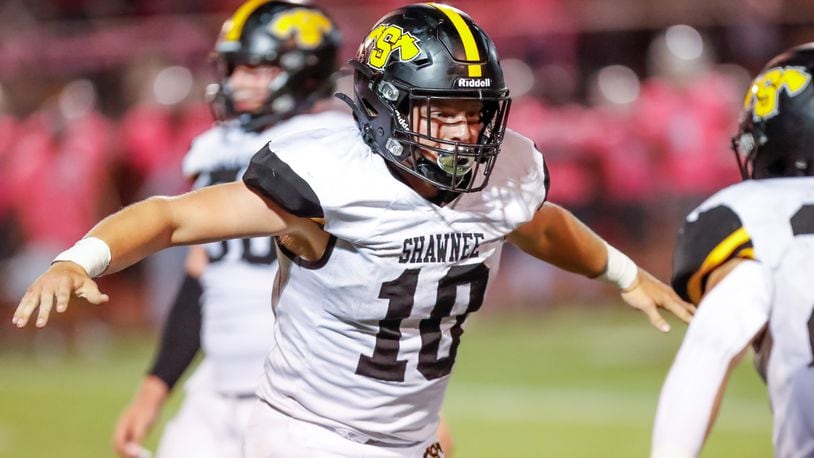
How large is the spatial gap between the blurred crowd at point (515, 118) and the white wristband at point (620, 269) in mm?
7520

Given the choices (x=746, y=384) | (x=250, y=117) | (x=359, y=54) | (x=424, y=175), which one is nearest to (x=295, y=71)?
(x=250, y=117)

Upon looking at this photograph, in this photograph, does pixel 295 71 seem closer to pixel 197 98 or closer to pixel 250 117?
pixel 250 117

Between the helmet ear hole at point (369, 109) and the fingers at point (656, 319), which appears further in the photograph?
the fingers at point (656, 319)

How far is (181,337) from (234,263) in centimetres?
32

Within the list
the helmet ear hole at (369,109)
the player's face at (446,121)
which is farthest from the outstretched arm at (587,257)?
the helmet ear hole at (369,109)

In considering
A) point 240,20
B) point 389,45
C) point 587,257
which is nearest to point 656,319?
point 587,257

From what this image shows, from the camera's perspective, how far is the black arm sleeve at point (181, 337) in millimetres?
4184

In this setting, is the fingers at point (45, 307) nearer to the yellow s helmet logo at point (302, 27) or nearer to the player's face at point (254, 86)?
the player's face at point (254, 86)

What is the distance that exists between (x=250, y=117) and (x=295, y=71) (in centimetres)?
22

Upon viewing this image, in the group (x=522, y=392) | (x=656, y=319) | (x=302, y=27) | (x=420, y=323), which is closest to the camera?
(x=420, y=323)

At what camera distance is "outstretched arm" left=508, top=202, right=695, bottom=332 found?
336cm

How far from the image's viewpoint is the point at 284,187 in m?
2.92

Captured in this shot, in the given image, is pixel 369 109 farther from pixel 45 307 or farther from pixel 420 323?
pixel 45 307

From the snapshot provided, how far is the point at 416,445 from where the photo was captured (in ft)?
10.7
